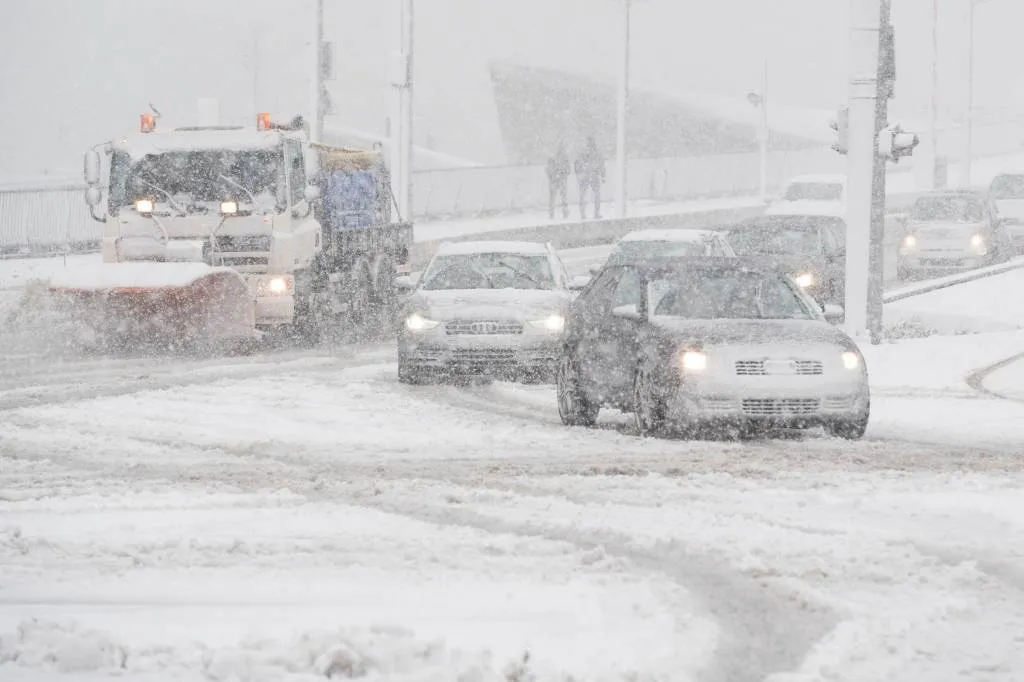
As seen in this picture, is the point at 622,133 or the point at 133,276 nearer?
the point at 133,276

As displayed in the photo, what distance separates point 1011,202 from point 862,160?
20.6m

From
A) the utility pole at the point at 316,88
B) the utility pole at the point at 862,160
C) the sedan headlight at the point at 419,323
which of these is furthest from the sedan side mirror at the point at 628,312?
the utility pole at the point at 316,88

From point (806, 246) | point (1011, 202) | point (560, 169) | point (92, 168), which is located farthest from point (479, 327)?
point (560, 169)

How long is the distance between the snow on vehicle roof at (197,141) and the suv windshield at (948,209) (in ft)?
56.4

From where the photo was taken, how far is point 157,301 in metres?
21.8

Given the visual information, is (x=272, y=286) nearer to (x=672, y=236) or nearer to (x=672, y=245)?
(x=672, y=245)

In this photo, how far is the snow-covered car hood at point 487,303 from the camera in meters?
18.6

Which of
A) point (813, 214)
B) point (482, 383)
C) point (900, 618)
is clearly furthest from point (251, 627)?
point (813, 214)

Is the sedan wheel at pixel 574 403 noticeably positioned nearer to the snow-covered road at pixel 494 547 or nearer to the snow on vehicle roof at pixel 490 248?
the snow-covered road at pixel 494 547

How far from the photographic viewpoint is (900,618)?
7.99 meters

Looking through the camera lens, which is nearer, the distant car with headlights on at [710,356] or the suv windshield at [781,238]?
the distant car with headlights on at [710,356]

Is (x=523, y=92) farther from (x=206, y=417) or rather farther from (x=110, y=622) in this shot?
(x=110, y=622)

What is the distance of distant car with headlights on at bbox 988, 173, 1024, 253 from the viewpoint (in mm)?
41656

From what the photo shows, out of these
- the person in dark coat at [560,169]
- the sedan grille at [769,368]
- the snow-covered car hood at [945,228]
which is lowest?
the sedan grille at [769,368]
